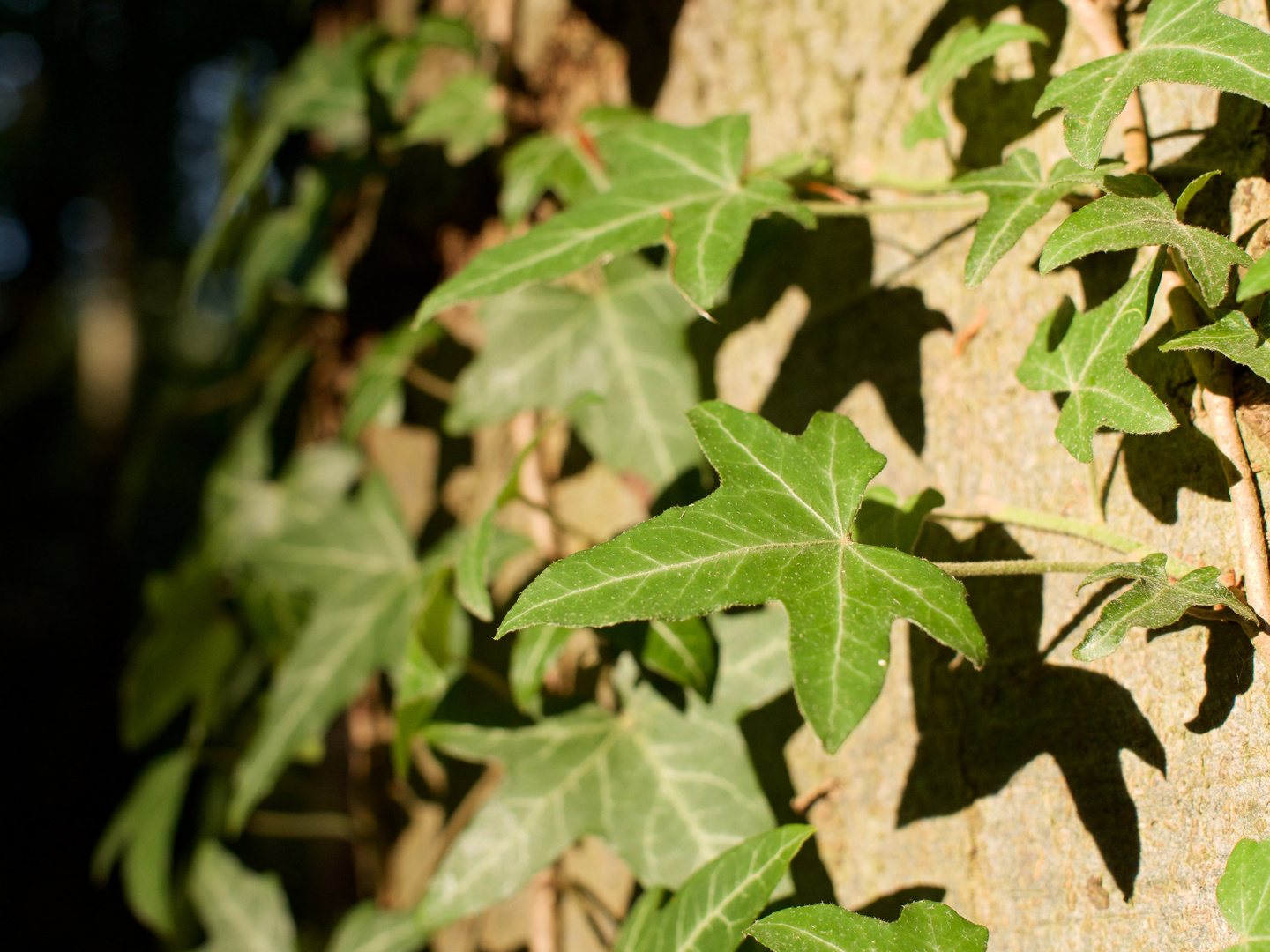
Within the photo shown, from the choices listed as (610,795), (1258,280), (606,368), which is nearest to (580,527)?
(606,368)

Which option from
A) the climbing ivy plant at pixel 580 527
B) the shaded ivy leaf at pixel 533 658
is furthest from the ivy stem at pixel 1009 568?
the shaded ivy leaf at pixel 533 658

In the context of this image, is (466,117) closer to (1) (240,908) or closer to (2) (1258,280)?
(2) (1258,280)

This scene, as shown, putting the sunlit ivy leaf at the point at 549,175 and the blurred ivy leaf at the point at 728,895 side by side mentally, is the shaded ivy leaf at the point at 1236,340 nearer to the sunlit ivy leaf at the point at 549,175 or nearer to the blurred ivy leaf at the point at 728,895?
the blurred ivy leaf at the point at 728,895

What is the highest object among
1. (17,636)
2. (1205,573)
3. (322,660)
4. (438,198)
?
(438,198)

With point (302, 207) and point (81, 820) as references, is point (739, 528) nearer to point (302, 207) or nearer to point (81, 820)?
point (302, 207)

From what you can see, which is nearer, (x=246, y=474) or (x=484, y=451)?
(x=484, y=451)

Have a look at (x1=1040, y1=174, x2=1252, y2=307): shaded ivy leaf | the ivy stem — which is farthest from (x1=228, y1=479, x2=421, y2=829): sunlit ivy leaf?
(x1=1040, y1=174, x2=1252, y2=307): shaded ivy leaf

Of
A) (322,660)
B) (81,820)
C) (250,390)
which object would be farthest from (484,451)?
(81,820)
